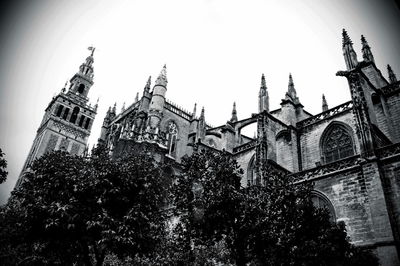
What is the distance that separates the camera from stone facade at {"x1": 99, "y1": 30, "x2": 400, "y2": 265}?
43.4ft

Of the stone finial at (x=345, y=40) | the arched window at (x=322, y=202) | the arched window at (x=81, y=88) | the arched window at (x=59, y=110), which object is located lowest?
the arched window at (x=322, y=202)

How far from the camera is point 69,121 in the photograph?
55.1m

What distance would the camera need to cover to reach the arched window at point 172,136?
113ft

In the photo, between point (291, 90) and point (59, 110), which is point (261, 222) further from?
point (59, 110)

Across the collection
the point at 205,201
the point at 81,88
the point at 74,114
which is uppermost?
the point at 81,88

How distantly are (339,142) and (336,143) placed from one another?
0.67 feet

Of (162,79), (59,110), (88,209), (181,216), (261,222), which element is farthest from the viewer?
(59,110)

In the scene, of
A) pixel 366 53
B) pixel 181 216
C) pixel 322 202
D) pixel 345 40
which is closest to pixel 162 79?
pixel 345 40

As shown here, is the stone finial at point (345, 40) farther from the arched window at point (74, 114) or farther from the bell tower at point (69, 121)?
the arched window at point (74, 114)

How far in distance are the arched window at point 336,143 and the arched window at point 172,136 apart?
17.7 metres

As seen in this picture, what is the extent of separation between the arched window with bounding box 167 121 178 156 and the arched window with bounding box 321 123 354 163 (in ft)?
58.1

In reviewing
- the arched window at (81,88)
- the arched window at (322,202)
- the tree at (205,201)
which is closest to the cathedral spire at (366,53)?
the arched window at (322,202)

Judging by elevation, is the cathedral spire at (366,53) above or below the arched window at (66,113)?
below

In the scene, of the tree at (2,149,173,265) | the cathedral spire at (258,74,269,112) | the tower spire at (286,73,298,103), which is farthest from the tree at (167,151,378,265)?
the tower spire at (286,73,298,103)
